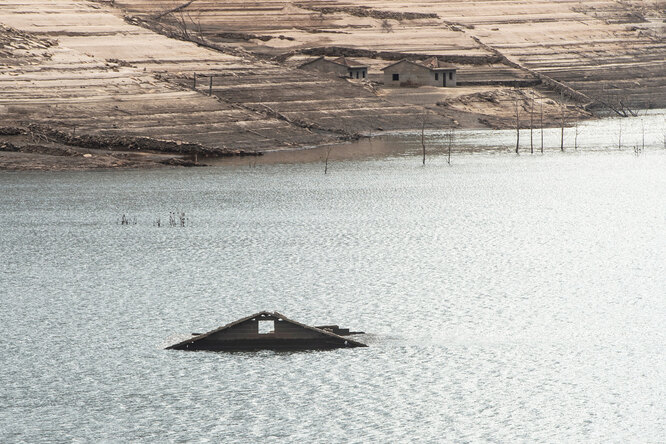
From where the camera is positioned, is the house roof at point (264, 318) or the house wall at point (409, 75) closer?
the house roof at point (264, 318)

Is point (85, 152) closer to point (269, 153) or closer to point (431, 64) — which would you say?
point (269, 153)

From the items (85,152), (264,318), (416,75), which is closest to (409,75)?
(416,75)

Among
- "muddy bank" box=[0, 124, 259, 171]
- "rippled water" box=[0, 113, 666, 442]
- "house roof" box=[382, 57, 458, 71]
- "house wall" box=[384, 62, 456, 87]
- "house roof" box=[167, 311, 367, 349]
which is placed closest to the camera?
"rippled water" box=[0, 113, 666, 442]

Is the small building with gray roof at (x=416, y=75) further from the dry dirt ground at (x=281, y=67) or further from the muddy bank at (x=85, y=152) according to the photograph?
the muddy bank at (x=85, y=152)

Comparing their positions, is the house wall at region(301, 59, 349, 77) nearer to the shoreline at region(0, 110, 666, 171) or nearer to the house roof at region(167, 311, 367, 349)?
the shoreline at region(0, 110, 666, 171)

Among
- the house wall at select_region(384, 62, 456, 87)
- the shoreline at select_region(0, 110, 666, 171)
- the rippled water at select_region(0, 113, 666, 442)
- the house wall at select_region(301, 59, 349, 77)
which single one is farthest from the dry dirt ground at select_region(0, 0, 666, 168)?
the rippled water at select_region(0, 113, 666, 442)

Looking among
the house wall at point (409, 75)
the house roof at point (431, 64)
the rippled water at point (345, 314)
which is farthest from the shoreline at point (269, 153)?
the rippled water at point (345, 314)
